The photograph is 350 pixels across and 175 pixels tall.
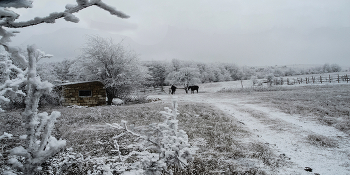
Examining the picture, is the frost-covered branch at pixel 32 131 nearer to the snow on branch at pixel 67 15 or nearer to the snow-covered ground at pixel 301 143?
the snow on branch at pixel 67 15

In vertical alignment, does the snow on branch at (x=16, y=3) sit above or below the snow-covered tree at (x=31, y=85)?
above

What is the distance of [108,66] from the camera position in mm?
20203

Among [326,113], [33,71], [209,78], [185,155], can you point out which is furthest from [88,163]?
[209,78]

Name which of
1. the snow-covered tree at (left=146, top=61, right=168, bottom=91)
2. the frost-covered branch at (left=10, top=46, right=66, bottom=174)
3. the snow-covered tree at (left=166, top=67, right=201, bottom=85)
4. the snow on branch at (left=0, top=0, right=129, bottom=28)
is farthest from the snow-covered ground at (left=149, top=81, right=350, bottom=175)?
the snow-covered tree at (left=146, top=61, right=168, bottom=91)

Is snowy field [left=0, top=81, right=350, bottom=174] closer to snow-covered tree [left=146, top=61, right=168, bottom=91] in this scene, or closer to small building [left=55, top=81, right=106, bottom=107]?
small building [left=55, top=81, right=106, bottom=107]

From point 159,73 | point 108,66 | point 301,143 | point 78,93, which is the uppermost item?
point 159,73

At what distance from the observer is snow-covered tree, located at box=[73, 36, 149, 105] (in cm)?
2000

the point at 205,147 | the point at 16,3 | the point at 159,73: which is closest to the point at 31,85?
the point at 16,3

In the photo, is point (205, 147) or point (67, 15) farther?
point (205, 147)

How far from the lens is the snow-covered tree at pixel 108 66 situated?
20.0 metres

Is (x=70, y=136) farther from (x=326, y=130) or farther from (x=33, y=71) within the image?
(x=326, y=130)

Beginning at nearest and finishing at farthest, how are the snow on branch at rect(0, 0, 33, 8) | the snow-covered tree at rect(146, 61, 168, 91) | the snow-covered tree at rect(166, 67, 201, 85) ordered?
1. the snow on branch at rect(0, 0, 33, 8)
2. the snow-covered tree at rect(166, 67, 201, 85)
3. the snow-covered tree at rect(146, 61, 168, 91)

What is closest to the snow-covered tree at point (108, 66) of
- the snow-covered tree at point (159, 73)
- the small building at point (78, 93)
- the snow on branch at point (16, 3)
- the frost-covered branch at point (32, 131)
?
the small building at point (78, 93)

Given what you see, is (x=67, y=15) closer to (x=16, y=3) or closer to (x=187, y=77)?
(x=16, y=3)
